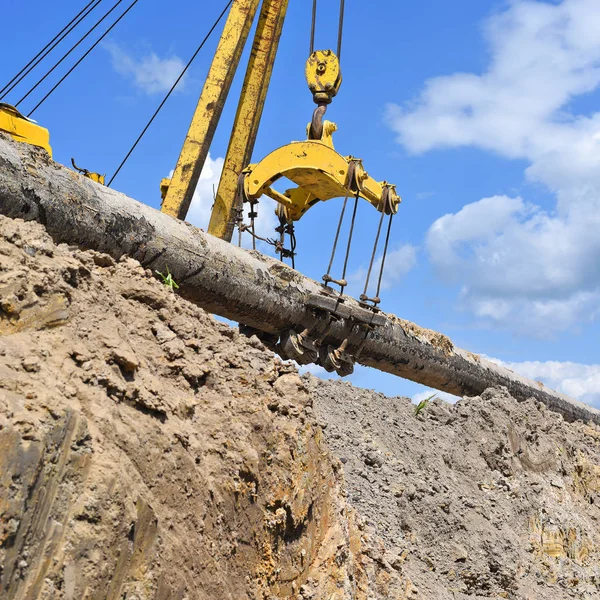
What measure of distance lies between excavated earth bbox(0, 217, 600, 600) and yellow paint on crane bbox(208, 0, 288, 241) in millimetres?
4658

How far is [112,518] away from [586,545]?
6.61 meters

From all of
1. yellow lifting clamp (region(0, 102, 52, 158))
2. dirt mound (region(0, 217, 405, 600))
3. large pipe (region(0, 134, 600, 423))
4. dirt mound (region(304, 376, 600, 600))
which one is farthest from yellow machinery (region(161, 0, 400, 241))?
dirt mound (region(0, 217, 405, 600))

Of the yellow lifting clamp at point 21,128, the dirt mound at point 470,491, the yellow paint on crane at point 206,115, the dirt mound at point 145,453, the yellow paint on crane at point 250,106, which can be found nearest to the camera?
the dirt mound at point 145,453

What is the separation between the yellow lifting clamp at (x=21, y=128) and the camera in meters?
6.46

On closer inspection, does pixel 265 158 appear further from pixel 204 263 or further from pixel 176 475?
pixel 176 475

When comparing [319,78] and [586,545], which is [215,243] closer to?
[319,78]

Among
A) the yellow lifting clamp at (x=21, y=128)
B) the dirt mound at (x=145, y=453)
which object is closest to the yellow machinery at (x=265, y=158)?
the yellow lifting clamp at (x=21, y=128)

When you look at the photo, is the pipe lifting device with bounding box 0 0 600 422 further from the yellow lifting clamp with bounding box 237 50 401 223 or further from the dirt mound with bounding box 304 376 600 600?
the dirt mound with bounding box 304 376 600 600

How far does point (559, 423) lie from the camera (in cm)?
1018

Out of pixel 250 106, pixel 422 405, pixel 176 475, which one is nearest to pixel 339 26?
pixel 250 106

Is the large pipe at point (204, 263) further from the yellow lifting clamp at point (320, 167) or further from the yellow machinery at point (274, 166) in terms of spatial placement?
the yellow lifting clamp at point (320, 167)

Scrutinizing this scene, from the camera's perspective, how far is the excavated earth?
298 cm

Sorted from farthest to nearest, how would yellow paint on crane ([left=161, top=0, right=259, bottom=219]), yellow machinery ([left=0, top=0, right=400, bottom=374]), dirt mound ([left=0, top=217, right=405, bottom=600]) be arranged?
1. yellow paint on crane ([left=161, top=0, right=259, bottom=219])
2. yellow machinery ([left=0, top=0, right=400, bottom=374])
3. dirt mound ([left=0, top=217, right=405, bottom=600])

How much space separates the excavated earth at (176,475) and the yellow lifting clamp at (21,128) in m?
2.33
